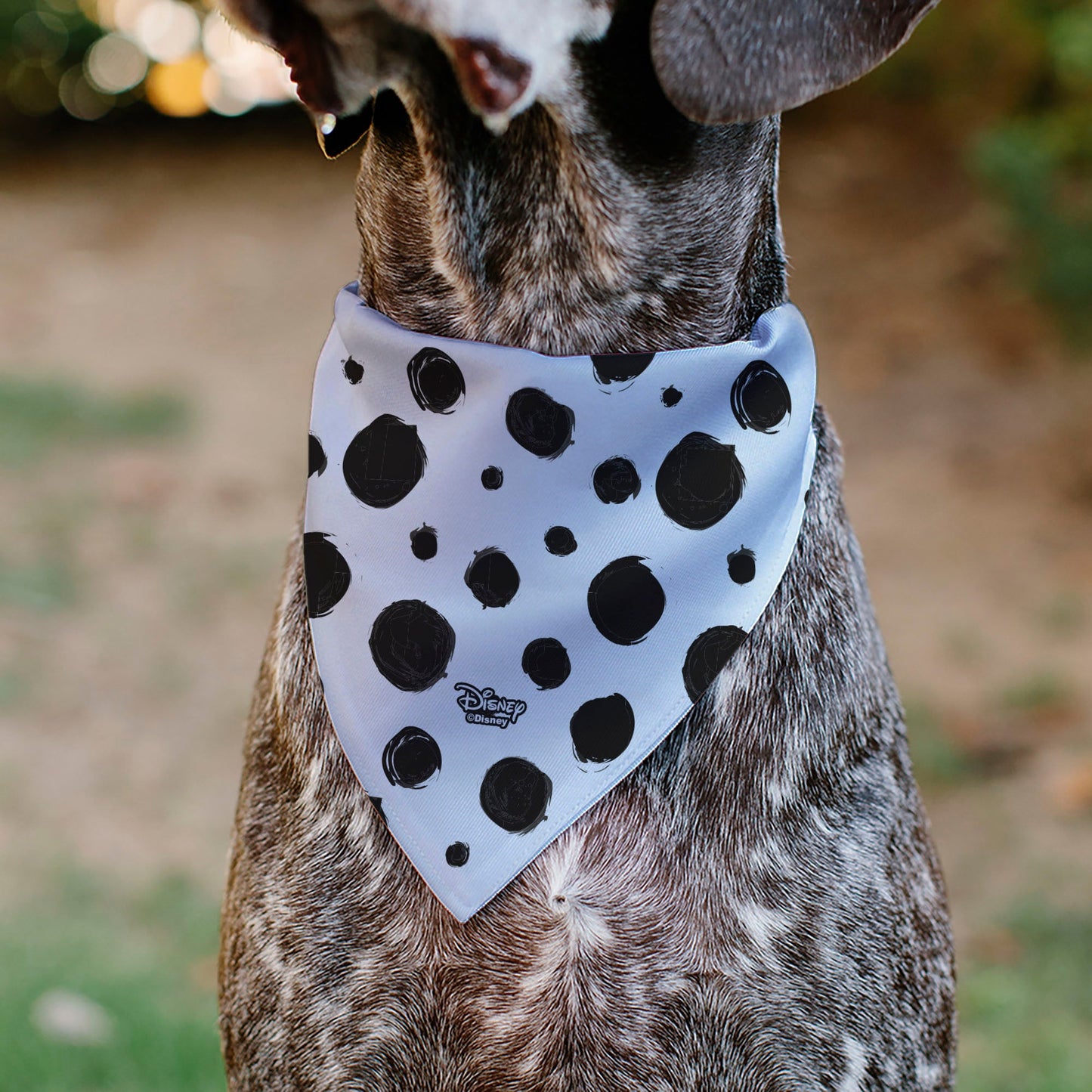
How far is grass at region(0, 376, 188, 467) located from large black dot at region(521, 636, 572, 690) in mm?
6223

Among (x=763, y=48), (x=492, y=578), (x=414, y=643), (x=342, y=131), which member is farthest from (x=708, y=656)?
(x=342, y=131)

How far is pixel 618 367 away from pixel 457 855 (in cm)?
77

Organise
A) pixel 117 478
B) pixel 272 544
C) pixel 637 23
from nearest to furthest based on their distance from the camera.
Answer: pixel 637 23 → pixel 272 544 → pixel 117 478

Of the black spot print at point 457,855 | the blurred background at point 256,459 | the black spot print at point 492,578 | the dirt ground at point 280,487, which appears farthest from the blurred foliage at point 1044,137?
the black spot print at point 457,855

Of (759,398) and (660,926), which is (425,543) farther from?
(660,926)

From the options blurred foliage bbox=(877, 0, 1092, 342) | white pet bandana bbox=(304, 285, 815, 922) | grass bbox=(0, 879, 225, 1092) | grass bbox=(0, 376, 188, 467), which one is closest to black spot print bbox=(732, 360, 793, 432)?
white pet bandana bbox=(304, 285, 815, 922)

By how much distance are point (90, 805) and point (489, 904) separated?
3.54m

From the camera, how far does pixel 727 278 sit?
7.38ft

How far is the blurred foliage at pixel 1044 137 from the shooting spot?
655 cm

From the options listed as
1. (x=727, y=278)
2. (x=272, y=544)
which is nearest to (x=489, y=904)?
(x=727, y=278)

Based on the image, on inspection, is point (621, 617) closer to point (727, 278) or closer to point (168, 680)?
point (727, 278)

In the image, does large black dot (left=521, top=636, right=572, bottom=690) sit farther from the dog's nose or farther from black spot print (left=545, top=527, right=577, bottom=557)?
the dog's nose

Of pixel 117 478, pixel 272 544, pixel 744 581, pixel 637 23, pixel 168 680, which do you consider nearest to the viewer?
pixel 637 23

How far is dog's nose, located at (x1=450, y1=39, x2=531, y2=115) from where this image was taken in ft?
5.94
